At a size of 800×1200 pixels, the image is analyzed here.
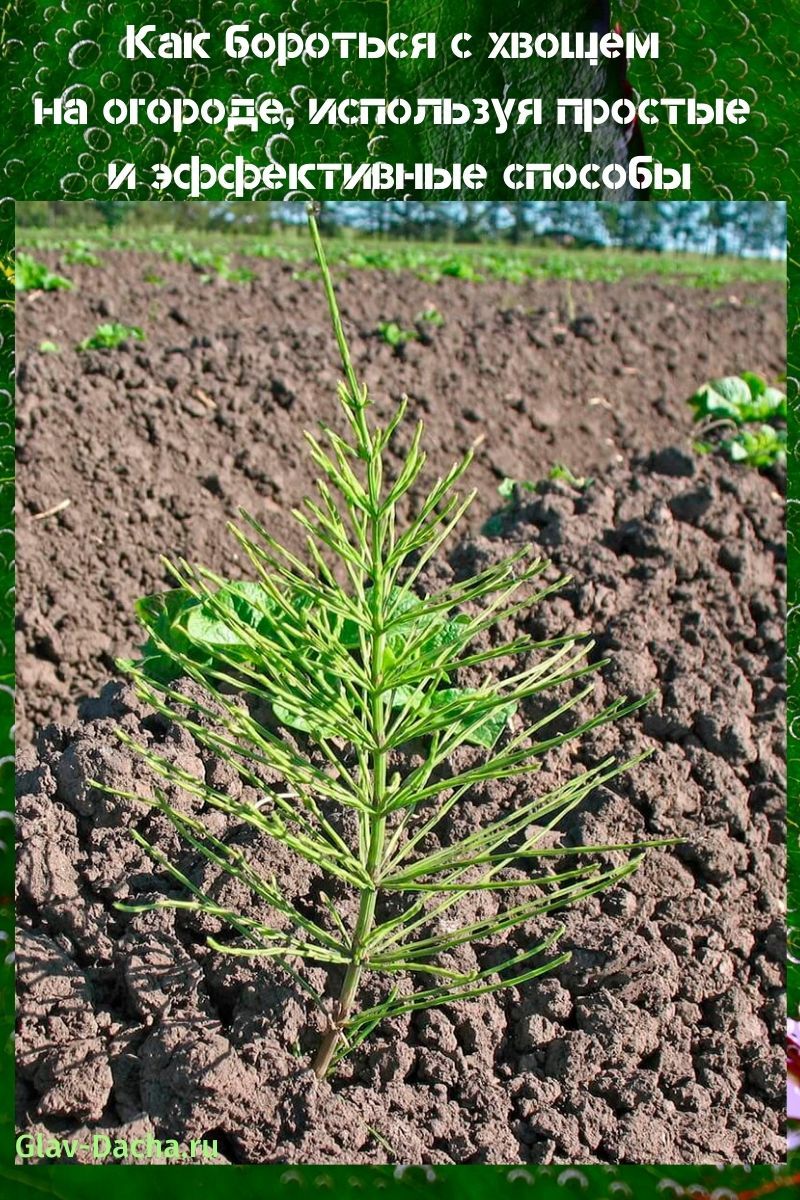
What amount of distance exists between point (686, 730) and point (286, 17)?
1708 millimetres

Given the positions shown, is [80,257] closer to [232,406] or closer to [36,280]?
[36,280]

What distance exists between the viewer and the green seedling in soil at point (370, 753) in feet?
4.75

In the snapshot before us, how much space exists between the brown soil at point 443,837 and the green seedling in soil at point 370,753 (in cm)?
6

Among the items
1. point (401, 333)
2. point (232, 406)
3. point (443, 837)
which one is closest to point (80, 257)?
point (401, 333)

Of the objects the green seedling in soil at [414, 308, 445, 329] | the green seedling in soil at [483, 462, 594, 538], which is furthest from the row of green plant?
the green seedling in soil at [483, 462, 594, 538]

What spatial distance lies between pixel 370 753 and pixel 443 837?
0.47 metres

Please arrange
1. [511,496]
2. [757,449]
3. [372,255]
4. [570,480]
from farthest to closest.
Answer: [372,255]
[757,449]
[570,480]
[511,496]

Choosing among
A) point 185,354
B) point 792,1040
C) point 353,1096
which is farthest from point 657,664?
point 185,354

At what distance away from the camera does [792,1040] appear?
1933mm

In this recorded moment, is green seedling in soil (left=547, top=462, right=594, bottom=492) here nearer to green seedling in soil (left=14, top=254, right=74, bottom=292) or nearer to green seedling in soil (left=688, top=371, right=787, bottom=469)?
green seedling in soil (left=688, top=371, right=787, bottom=469)

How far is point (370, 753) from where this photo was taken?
1787mm

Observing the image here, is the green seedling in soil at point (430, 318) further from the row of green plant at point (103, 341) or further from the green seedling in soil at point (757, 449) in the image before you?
the green seedling in soil at point (757, 449)

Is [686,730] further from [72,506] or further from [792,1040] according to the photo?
[72,506]

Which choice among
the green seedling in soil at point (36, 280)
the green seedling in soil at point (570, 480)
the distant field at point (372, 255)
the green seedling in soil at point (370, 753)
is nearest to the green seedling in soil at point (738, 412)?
the green seedling in soil at point (570, 480)
